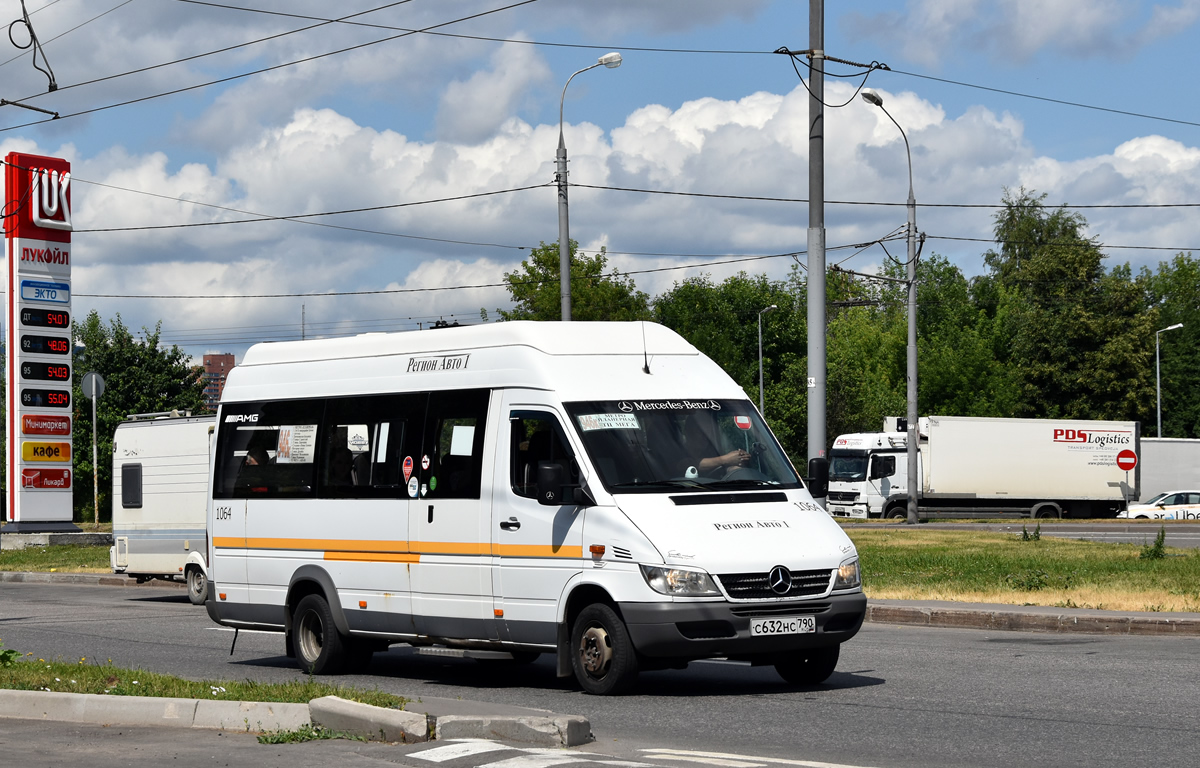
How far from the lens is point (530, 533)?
34.2 ft

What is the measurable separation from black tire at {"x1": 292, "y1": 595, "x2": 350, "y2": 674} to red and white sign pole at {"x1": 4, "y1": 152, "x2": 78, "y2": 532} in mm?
29684

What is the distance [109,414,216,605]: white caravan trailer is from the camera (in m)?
21.7

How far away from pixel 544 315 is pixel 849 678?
6450cm

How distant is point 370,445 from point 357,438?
0.20 metres

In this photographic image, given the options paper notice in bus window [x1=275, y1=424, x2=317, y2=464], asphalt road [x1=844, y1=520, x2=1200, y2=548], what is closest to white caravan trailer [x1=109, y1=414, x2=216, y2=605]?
paper notice in bus window [x1=275, y1=424, x2=317, y2=464]

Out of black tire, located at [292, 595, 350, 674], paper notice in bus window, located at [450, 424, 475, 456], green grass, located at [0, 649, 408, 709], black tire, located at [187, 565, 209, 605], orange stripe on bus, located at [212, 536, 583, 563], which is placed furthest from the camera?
black tire, located at [187, 565, 209, 605]

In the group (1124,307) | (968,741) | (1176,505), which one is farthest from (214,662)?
(1124,307)

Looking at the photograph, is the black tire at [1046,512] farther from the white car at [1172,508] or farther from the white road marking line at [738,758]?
the white road marking line at [738,758]

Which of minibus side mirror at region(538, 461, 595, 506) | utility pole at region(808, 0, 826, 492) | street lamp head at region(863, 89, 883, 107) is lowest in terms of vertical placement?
minibus side mirror at region(538, 461, 595, 506)

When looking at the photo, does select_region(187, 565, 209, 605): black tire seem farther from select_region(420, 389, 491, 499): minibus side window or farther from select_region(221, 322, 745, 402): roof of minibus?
select_region(420, 389, 491, 499): minibus side window

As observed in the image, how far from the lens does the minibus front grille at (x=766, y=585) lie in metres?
9.57

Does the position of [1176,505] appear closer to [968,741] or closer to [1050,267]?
[1050,267]

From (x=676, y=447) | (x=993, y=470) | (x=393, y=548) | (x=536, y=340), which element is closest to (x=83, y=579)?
(x=393, y=548)

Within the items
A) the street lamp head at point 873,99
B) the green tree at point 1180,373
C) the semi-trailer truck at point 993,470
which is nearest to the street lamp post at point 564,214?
the street lamp head at point 873,99
